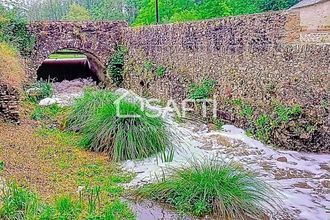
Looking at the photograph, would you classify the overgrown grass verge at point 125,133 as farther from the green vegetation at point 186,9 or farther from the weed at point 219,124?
the green vegetation at point 186,9

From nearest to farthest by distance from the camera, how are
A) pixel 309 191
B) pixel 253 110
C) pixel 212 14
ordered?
1. pixel 309 191
2. pixel 253 110
3. pixel 212 14

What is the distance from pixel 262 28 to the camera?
307 inches

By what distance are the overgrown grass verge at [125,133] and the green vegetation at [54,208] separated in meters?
1.83

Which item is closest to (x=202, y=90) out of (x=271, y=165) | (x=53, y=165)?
(x=271, y=165)

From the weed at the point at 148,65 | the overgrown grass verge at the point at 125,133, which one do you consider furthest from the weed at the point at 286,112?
the weed at the point at 148,65

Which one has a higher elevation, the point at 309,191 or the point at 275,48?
the point at 275,48

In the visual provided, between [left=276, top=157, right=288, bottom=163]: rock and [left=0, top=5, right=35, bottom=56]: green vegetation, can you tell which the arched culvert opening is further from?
[left=276, top=157, right=288, bottom=163]: rock

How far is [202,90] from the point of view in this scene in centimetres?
961

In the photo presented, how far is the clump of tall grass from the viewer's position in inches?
179

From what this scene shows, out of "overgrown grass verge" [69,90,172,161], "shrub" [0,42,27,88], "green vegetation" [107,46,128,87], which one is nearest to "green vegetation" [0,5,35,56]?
"green vegetation" [107,46,128,87]

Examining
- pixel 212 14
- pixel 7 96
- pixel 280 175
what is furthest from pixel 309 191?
pixel 212 14

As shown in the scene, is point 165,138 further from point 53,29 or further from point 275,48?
point 53,29

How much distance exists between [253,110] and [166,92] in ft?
11.9

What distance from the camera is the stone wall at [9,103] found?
769cm
